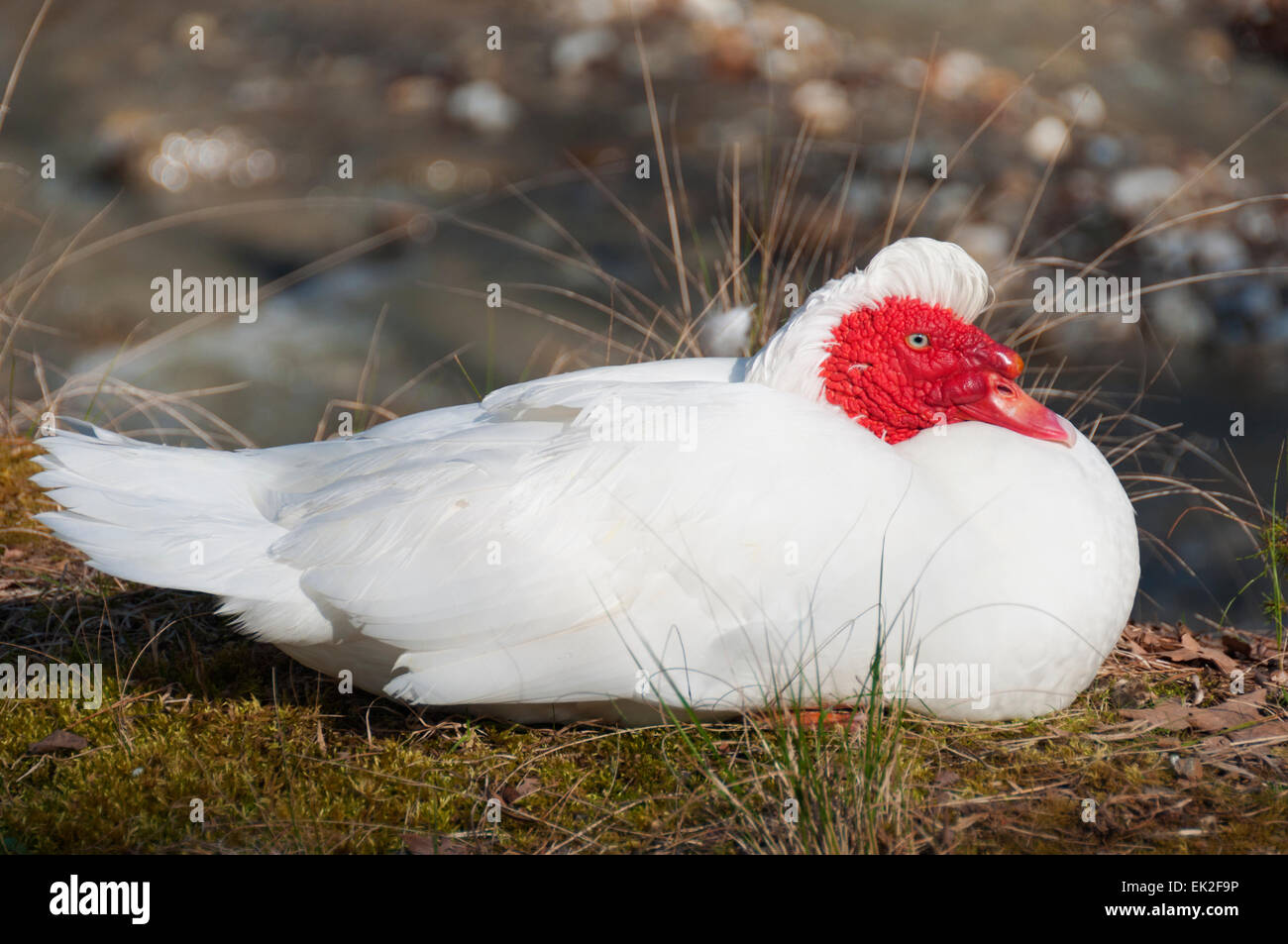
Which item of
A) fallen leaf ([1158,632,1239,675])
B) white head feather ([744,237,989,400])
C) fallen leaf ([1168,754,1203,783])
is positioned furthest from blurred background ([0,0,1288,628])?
fallen leaf ([1168,754,1203,783])

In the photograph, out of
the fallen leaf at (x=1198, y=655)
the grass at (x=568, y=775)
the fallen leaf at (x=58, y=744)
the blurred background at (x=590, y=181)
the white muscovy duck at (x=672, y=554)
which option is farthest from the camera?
the blurred background at (x=590, y=181)

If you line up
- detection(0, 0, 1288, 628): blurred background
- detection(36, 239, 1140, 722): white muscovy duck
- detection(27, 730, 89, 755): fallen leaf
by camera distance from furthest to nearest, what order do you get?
detection(0, 0, 1288, 628): blurred background → detection(27, 730, 89, 755): fallen leaf → detection(36, 239, 1140, 722): white muscovy duck

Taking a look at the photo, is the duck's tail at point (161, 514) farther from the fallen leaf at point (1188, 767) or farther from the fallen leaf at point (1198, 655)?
the fallen leaf at point (1198, 655)

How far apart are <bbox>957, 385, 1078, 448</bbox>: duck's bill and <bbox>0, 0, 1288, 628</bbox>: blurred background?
3.09 metres

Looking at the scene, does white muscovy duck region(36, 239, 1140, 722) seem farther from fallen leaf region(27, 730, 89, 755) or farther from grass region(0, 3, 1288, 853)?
fallen leaf region(27, 730, 89, 755)

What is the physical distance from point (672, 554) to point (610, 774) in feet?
2.10

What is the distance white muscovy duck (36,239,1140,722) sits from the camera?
3.05 meters

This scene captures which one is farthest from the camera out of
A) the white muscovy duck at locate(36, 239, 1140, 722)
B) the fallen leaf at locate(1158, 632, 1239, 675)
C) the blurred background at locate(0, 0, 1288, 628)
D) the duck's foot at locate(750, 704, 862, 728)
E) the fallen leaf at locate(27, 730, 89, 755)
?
the blurred background at locate(0, 0, 1288, 628)

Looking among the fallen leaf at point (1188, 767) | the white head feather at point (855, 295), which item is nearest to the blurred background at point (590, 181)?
the white head feather at point (855, 295)

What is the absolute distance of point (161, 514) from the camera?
128 inches

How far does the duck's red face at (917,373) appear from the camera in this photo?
3461 millimetres

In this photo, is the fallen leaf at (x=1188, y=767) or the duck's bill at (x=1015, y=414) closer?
the fallen leaf at (x=1188, y=767)

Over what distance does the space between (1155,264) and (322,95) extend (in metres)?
6.83

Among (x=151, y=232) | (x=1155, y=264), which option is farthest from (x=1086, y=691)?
(x=151, y=232)
